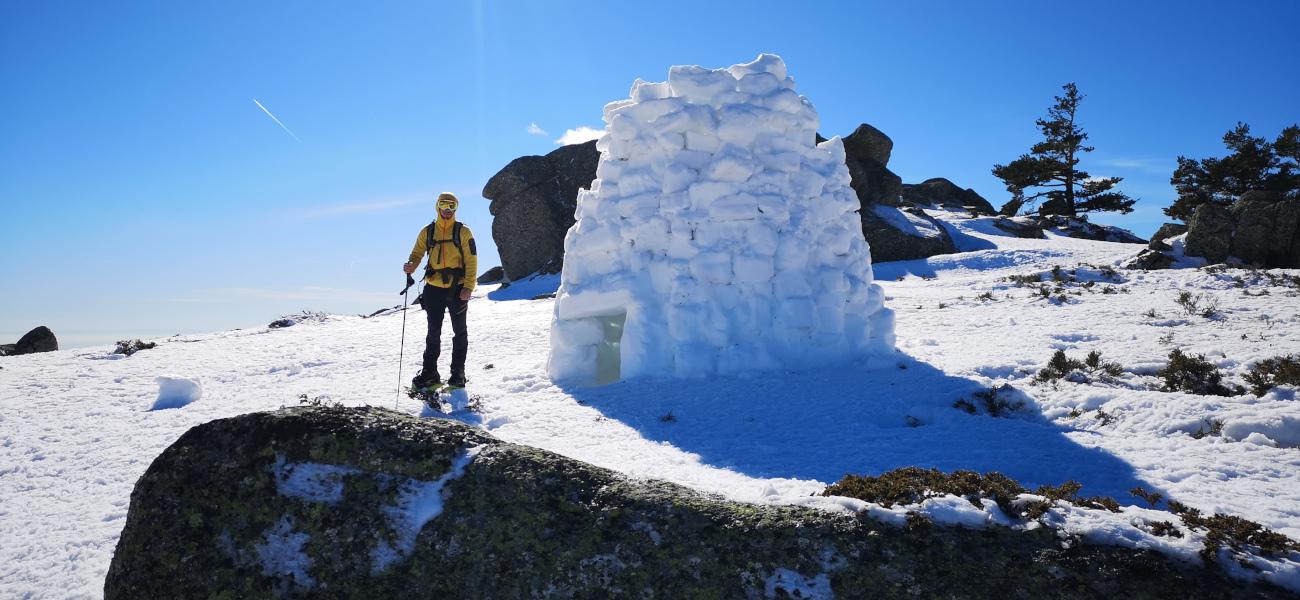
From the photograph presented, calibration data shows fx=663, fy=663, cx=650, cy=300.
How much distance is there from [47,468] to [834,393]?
7144mm

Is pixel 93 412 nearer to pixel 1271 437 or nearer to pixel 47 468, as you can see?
pixel 47 468

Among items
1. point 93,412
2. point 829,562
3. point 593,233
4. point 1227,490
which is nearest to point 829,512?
point 829,562

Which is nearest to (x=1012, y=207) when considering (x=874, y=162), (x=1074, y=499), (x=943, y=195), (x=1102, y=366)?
(x=943, y=195)

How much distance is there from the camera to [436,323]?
758 centimetres

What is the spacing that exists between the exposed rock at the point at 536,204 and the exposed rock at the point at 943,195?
67.1 feet

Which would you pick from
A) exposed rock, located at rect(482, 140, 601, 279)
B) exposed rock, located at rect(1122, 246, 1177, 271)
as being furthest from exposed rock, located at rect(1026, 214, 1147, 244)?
exposed rock, located at rect(482, 140, 601, 279)

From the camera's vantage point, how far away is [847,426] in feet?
19.8

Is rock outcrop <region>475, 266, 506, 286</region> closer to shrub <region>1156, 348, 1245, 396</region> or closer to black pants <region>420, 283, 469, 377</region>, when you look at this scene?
black pants <region>420, 283, 469, 377</region>

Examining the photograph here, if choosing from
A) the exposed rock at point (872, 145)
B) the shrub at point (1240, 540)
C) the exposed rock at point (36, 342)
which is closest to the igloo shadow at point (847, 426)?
the shrub at point (1240, 540)

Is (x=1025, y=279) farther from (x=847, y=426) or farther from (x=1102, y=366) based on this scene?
(x=847, y=426)

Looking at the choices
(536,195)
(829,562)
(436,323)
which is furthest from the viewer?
(536,195)

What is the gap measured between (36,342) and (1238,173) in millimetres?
39352

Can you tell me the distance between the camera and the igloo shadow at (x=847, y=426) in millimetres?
4945

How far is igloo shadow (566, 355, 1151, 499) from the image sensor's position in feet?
16.2
